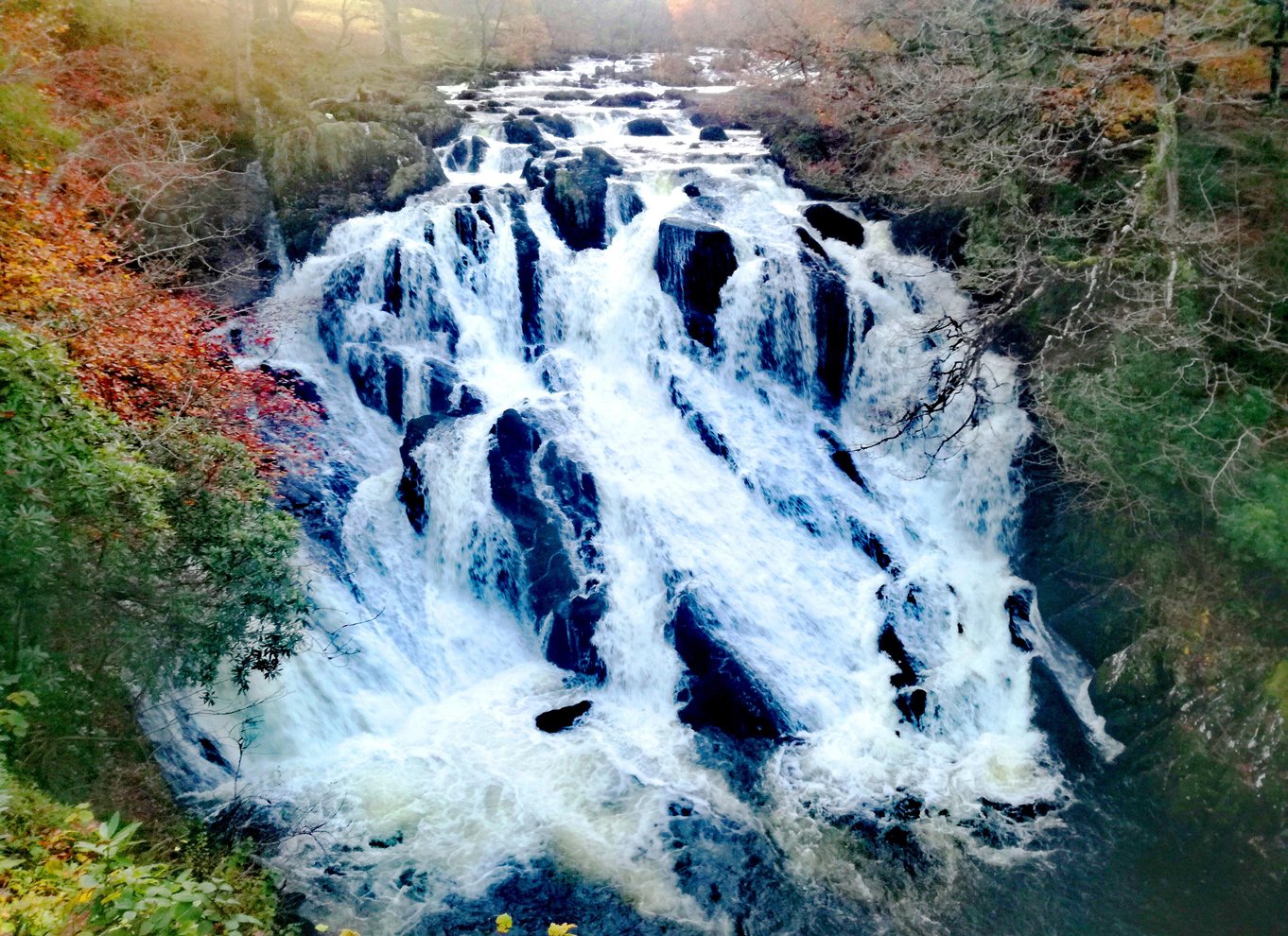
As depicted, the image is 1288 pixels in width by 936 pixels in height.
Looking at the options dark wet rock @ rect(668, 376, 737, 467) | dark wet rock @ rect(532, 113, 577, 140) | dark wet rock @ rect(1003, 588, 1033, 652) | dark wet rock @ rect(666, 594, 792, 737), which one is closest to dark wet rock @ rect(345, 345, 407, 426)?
dark wet rock @ rect(668, 376, 737, 467)

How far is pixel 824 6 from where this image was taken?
29.2 meters

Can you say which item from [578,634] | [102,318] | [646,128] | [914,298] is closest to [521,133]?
[646,128]

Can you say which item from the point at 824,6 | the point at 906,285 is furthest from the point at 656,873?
the point at 824,6

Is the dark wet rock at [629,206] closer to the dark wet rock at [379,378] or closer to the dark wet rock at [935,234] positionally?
the dark wet rock at [935,234]

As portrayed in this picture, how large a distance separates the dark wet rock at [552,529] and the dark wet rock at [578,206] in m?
5.94

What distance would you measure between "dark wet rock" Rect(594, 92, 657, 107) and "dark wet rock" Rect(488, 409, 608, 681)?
19.1 m

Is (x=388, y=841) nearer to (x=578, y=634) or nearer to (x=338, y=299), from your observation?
(x=578, y=634)

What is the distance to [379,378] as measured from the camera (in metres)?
15.5

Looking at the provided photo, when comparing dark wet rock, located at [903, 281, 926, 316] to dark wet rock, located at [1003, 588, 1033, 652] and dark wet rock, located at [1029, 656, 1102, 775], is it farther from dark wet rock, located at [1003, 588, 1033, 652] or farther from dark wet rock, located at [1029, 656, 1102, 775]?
dark wet rock, located at [1029, 656, 1102, 775]

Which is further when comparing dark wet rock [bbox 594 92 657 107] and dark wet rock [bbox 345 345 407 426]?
dark wet rock [bbox 594 92 657 107]

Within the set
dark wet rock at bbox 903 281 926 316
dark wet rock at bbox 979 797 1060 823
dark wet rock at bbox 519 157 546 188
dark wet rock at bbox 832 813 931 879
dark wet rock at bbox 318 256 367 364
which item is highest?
dark wet rock at bbox 519 157 546 188

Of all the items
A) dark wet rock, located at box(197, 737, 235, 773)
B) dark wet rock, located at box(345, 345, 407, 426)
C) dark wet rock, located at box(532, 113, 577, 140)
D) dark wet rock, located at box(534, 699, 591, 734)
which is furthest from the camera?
dark wet rock, located at box(532, 113, 577, 140)

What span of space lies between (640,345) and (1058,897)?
12.3 meters

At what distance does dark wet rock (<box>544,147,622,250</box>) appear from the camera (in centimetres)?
1816
